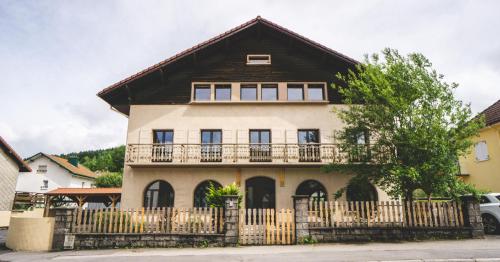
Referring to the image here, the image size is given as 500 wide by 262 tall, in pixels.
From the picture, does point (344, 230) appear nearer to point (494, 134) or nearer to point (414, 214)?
point (414, 214)

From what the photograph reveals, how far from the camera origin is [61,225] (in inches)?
449

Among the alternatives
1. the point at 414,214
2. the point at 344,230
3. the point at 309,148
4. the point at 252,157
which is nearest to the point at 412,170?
the point at 414,214

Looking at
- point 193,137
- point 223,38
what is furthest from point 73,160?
point 223,38

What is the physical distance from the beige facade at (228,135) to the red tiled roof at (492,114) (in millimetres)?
7831

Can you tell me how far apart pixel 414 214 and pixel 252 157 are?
765 centimetres

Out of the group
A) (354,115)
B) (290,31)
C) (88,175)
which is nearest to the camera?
(354,115)

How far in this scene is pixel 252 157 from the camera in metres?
16.4

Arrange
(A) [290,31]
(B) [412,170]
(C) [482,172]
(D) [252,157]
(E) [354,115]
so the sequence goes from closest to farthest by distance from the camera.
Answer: (B) [412,170] → (E) [354,115] → (D) [252,157] → (A) [290,31] → (C) [482,172]

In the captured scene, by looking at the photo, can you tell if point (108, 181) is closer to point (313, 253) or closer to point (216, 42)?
point (216, 42)

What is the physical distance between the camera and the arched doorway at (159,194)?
54.5ft

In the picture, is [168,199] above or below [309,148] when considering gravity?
below

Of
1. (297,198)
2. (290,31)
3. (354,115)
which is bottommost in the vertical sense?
(297,198)

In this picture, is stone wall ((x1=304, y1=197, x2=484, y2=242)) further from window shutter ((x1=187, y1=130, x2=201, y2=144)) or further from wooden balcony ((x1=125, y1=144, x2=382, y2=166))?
window shutter ((x1=187, y1=130, x2=201, y2=144))

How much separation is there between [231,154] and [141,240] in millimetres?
6543
